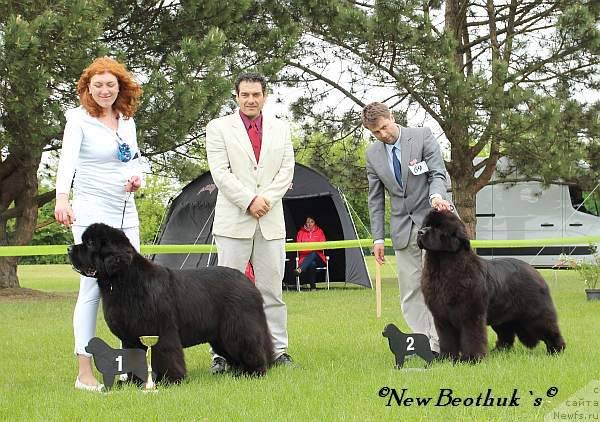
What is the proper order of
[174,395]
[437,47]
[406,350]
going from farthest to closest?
[437,47] < [406,350] < [174,395]

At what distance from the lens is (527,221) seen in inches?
738

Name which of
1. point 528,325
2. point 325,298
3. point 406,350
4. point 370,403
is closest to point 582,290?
point 325,298

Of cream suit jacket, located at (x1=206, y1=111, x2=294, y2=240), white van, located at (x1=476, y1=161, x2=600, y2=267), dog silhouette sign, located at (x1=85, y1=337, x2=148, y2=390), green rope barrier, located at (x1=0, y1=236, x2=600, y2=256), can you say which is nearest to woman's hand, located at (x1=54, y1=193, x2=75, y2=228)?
dog silhouette sign, located at (x1=85, y1=337, x2=148, y2=390)

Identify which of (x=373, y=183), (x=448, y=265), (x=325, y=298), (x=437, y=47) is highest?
(x=437, y=47)

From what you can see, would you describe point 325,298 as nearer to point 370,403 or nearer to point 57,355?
point 57,355

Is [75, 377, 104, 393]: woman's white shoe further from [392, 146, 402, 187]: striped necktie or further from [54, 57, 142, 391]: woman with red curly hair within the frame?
[392, 146, 402, 187]: striped necktie

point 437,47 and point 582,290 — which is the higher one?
point 437,47

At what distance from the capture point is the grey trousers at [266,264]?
5.62 meters

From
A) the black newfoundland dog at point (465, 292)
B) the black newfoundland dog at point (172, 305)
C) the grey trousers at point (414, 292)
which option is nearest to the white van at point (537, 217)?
the grey trousers at point (414, 292)

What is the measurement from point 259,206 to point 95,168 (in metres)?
1.21

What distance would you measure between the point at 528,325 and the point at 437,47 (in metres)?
8.00

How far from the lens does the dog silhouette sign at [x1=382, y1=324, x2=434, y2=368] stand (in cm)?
519

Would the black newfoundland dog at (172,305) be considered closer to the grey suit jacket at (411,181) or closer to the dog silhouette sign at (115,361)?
the dog silhouette sign at (115,361)

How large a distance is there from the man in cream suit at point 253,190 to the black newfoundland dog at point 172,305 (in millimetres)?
474
